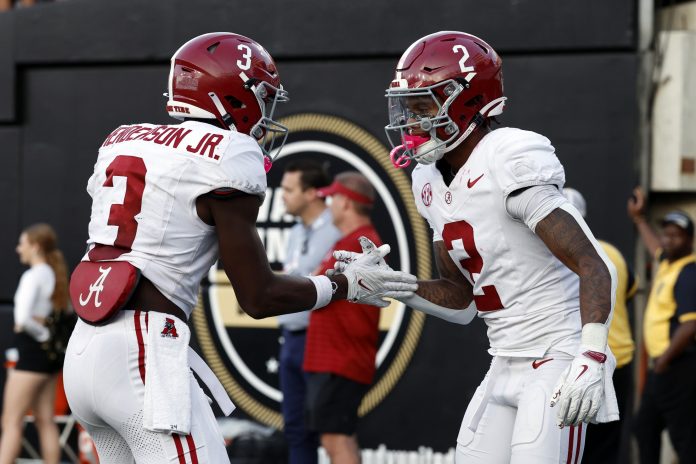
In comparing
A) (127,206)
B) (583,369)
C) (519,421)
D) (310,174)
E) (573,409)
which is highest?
(310,174)

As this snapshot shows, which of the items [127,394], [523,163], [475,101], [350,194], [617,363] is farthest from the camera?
[350,194]

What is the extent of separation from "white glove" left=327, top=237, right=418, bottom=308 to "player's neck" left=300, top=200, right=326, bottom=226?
2.42 m

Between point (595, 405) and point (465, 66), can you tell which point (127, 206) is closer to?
point (465, 66)

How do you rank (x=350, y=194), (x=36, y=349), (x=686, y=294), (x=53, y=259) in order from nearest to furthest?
(x=350, y=194) < (x=686, y=294) < (x=36, y=349) < (x=53, y=259)

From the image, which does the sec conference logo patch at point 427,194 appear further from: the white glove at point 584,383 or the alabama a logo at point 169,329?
the alabama a logo at point 169,329

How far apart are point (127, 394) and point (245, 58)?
113 centimetres

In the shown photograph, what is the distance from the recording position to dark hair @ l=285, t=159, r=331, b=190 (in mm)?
6445

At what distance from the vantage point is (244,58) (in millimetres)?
3705

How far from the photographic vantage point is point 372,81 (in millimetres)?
7164

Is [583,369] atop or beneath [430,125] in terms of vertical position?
beneath

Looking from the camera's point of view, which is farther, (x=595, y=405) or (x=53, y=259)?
(x=53, y=259)

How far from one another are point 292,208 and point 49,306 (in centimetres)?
175

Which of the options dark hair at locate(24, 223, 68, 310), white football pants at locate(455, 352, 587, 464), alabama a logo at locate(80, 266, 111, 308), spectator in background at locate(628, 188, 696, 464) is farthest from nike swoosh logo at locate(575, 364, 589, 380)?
dark hair at locate(24, 223, 68, 310)

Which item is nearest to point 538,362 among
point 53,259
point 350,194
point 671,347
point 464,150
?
point 464,150
